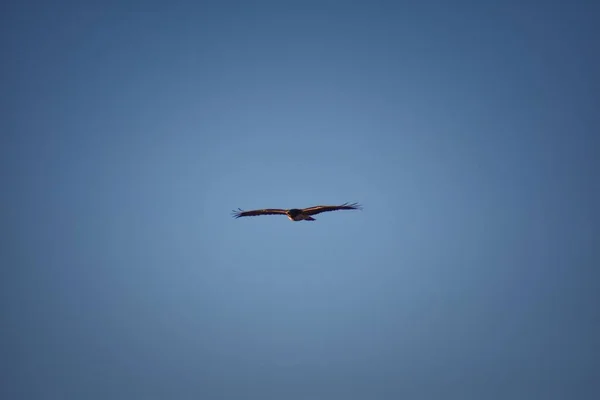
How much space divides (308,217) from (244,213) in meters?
4.86

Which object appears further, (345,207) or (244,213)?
(244,213)

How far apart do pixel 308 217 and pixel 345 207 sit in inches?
112

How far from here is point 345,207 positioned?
3306 centimetres

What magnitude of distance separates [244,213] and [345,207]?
761 cm

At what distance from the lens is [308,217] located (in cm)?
3453

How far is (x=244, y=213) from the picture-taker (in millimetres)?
36406

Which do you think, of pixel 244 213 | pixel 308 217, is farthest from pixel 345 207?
pixel 244 213

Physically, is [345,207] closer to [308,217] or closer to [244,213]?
[308,217]
